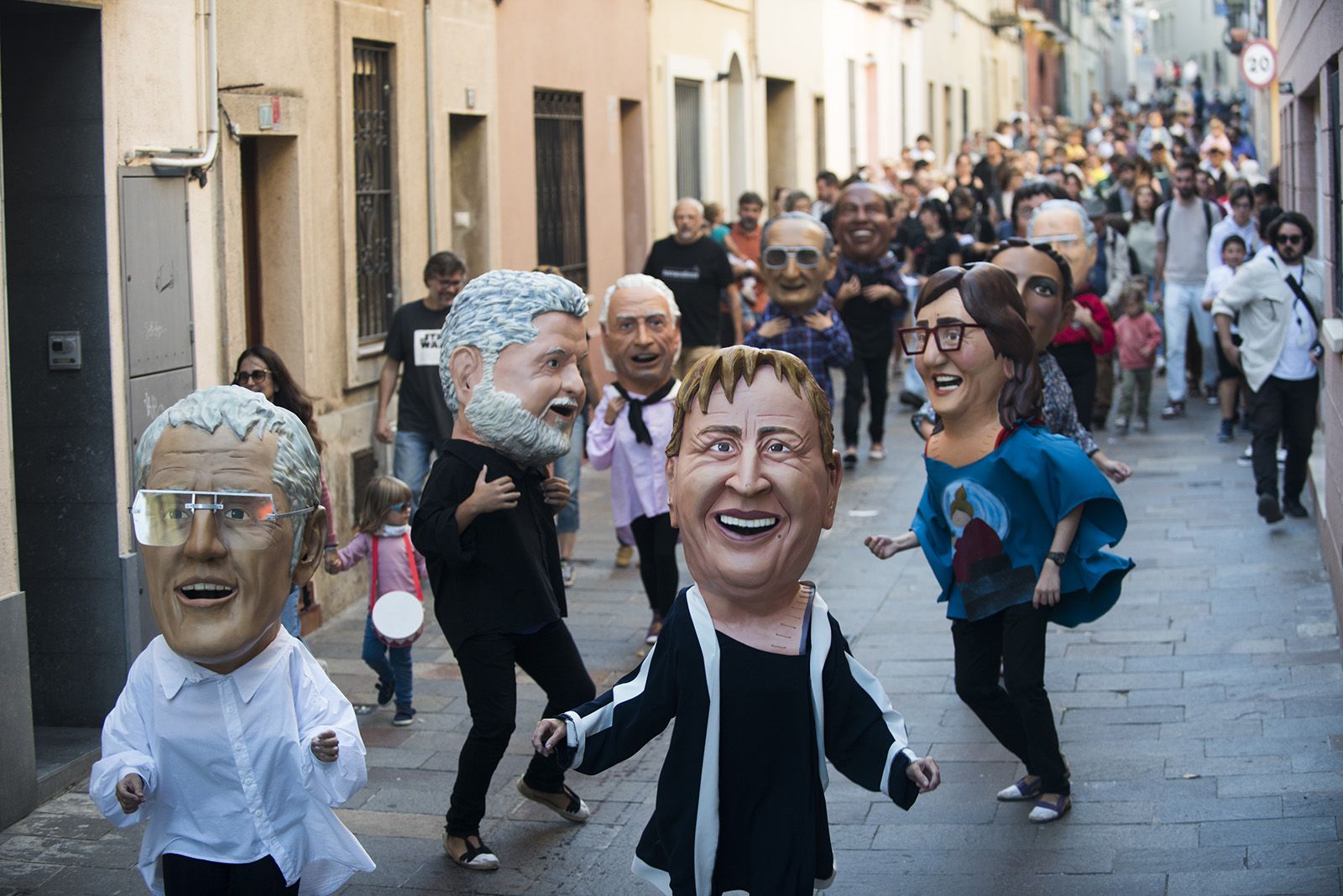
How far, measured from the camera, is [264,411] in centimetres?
456

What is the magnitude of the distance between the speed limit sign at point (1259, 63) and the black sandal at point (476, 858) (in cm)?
1462

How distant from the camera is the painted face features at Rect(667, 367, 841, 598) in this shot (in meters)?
4.46

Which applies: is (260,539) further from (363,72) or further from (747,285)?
(747,285)

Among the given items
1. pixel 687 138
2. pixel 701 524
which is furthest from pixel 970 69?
pixel 701 524

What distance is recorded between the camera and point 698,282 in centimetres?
1323

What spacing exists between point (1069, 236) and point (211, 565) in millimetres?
6235

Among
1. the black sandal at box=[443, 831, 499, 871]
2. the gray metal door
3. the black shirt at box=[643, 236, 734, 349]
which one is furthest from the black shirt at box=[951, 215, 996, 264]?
the black sandal at box=[443, 831, 499, 871]

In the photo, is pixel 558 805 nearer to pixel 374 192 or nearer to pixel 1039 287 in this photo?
pixel 1039 287

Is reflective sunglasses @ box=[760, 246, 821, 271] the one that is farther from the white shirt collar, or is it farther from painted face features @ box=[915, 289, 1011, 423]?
the white shirt collar

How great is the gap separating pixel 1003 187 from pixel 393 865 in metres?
15.7

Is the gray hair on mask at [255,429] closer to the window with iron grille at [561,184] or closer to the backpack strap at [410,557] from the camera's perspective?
the backpack strap at [410,557]

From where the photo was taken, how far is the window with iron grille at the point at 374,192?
1062cm

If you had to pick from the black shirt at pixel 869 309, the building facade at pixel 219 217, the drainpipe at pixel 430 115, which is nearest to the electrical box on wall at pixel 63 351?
the building facade at pixel 219 217

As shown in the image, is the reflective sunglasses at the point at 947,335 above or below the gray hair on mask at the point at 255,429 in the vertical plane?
above
